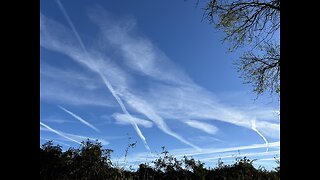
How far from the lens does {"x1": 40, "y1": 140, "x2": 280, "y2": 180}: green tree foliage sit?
11625 millimetres

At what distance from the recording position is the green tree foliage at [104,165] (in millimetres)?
11625

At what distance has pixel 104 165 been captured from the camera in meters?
11.2
